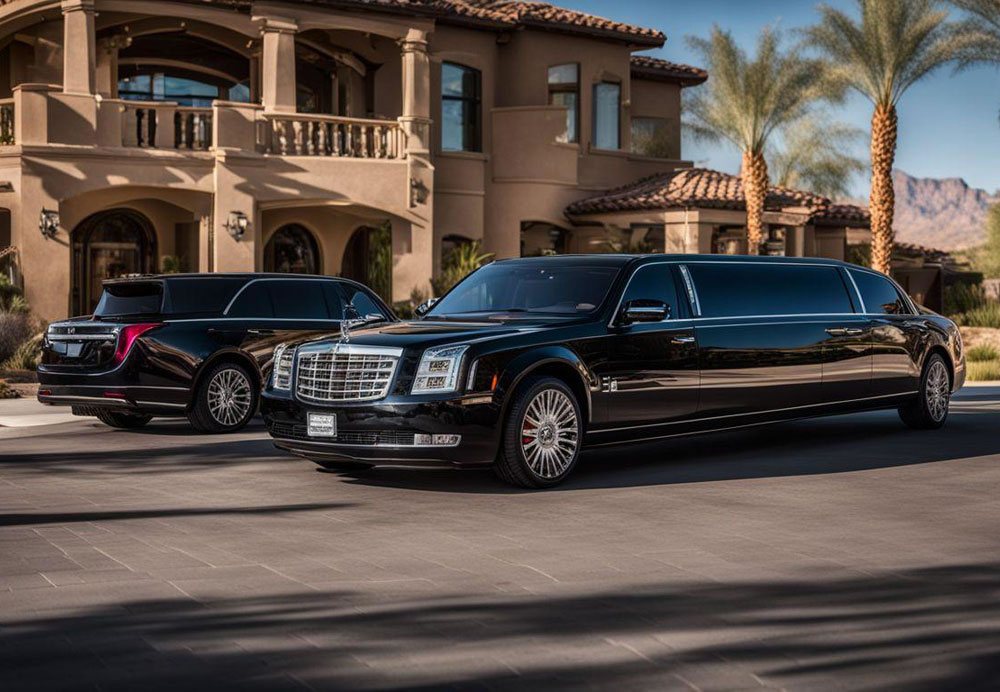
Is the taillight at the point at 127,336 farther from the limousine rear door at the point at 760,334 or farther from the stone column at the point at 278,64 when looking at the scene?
the stone column at the point at 278,64

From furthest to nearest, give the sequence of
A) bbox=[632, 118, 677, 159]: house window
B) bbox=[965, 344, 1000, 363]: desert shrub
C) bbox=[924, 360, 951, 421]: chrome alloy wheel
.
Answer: bbox=[632, 118, 677, 159]: house window → bbox=[965, 344, 1000, 363]: desert shrub → bbox=[924, 360, 951, 421]: chrome alloy wheel

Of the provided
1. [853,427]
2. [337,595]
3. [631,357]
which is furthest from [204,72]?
[337,595]

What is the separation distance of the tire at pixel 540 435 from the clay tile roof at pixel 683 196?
76.3 ft

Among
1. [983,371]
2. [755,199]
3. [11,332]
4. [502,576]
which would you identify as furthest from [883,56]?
[502,576]

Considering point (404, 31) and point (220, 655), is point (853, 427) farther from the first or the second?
point (404, 31)

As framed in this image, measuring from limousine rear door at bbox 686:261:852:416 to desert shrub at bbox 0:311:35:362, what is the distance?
616 inches

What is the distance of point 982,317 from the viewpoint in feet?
114

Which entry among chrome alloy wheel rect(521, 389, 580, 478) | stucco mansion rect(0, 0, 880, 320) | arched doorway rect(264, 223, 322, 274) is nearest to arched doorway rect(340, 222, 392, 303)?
stucco mansion rect(0, 0, 880, 320)

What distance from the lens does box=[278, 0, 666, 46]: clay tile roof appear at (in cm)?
3000

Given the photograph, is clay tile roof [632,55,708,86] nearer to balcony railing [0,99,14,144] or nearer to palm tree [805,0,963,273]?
palm tree [805,0,963,273]

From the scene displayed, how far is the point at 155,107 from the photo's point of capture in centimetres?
2752

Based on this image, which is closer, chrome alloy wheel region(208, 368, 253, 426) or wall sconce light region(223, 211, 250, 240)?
chrome alloy wheel region(208, 368, 253, 426)

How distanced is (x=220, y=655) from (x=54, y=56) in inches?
1006

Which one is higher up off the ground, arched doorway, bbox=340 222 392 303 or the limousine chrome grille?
arched doorway, bbox=340 222 392 303
